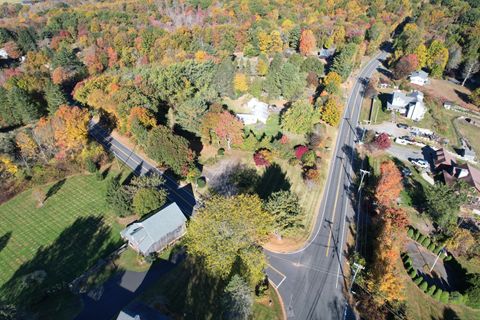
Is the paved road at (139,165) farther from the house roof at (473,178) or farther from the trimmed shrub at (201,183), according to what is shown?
the house roof at (473,178)

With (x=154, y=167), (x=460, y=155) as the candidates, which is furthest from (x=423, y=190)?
(x=154, y=167)

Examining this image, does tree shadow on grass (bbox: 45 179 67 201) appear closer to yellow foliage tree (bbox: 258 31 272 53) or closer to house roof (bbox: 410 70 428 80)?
yellow foliage tree (bbox: 258 31 272 53)

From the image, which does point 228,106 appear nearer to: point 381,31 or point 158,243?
point 158,243

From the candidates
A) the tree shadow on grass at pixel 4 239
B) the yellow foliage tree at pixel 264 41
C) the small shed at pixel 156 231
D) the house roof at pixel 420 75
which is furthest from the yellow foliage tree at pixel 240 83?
the tree shadow on grass at pixel 4 239

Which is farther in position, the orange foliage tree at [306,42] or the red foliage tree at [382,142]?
the orange foliage tree at [306,42]

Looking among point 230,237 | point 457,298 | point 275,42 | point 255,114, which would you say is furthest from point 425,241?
point 275,42

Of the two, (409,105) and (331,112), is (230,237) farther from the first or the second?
(409,105)

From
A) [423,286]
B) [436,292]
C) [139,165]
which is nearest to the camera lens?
[436,292]

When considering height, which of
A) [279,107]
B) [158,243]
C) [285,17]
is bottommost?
[158,243]
